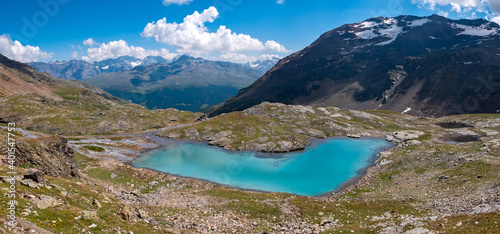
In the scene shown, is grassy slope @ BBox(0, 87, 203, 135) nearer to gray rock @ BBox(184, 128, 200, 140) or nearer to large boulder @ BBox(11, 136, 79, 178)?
gray rock @ BBox(184, 128, 200, 140)

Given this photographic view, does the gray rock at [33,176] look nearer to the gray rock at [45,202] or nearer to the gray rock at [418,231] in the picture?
the gray rock at [45,202]

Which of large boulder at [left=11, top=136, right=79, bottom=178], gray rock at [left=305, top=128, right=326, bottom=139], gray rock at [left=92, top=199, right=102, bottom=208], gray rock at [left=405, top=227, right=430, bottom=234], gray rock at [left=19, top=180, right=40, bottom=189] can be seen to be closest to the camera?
gray rock at [left=405, top=227, right=430, bottom=234]

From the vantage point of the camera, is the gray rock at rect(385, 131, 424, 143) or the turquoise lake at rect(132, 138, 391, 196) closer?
the turquoise lake at rect(132, 138, 391, 196)

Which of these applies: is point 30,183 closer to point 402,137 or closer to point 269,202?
point 269,202

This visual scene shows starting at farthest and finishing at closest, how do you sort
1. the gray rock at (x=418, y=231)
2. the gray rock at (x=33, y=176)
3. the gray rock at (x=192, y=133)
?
the gray rock at (x=192, y=133) < the gray rock at (x=33, y=176) < the gray rock at (x=418, y=231)

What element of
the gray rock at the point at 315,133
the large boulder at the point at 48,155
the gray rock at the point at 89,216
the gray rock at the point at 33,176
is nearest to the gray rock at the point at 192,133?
the gray rock at the point at 315,133

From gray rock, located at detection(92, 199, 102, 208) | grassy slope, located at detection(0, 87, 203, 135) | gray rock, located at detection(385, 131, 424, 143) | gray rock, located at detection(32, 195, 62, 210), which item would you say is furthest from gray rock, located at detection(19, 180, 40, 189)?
gray rock, located at detection(385, 131, 424, 143)

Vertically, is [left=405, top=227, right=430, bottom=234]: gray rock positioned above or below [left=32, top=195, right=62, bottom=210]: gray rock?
below

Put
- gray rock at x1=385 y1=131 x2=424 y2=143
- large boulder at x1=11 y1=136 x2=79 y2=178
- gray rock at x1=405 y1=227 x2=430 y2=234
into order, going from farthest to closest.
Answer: gray rock at x1=385 y1=131 x2=424 y2=143 → large boulder at x1=11 y1=136 x2=79 y2=178 → gray rock at x1=405 y1=227 x2=430 y2=234

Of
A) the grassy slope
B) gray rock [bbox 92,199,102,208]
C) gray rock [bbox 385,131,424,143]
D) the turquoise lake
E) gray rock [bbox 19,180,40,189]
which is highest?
the grassy slope

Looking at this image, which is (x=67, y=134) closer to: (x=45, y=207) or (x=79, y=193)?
(x=79, y=193)
